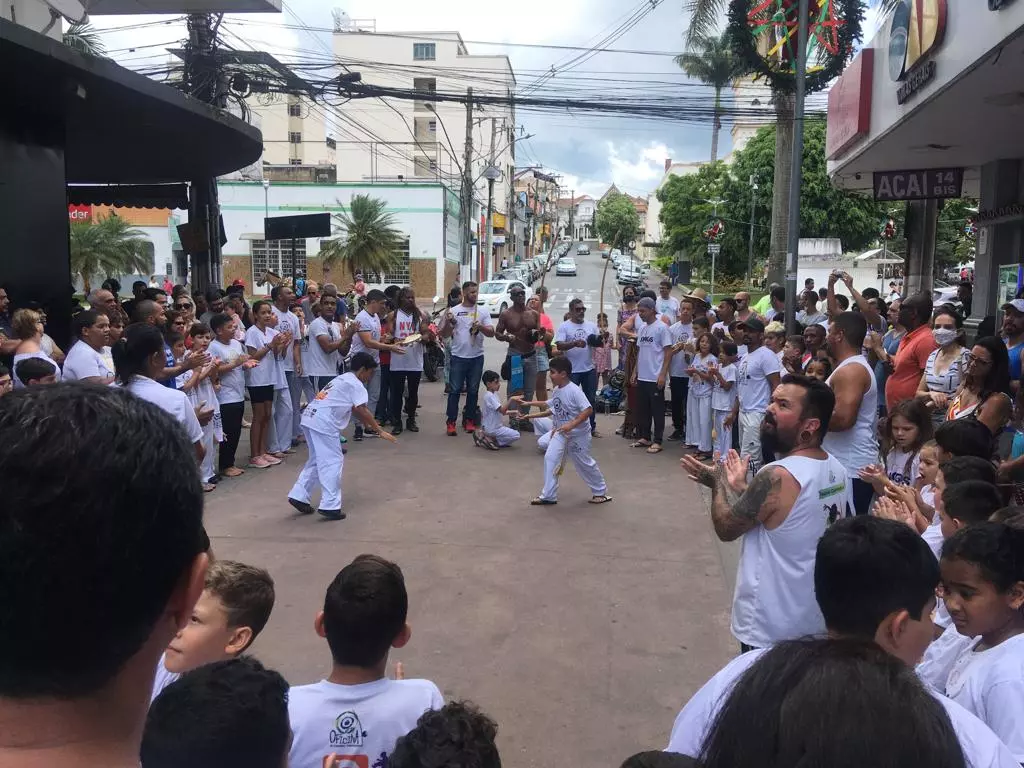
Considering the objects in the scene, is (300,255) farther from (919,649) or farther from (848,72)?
(919,649)

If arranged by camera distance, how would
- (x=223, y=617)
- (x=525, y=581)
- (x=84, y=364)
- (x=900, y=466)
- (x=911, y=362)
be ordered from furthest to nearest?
(x=911, y=362)
(x=84, y=364)
(x=525, y=581)
(x=900, y=466)
(x=223, y=617)

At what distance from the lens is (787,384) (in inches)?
139

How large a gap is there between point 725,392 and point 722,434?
0.48 m

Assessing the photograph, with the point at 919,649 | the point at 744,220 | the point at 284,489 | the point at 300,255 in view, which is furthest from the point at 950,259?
the point at 919,649

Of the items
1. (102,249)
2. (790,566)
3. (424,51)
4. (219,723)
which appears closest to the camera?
(219,723)

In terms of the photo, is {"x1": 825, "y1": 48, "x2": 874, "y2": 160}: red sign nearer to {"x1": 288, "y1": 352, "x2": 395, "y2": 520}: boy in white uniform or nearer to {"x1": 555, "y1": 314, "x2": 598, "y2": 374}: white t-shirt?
{"x1": 555, "y1": 314, "x2": 598, "y2": 374}: white t-shirt

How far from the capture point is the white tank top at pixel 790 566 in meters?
3.28

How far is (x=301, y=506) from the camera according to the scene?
7371 millimetres

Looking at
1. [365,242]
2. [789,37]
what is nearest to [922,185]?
[789,37]

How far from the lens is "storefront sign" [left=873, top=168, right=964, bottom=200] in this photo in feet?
41.3

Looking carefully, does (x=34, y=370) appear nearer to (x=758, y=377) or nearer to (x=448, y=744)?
(x=448, y=744)

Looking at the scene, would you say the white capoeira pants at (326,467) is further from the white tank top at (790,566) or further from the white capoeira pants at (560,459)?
the white tank top at (790,566)

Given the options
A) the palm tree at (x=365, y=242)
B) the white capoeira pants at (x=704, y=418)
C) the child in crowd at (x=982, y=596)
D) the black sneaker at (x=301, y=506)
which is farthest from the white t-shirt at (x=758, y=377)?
the palm tree at (x=365, y=242)

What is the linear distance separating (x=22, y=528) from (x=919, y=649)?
85.8 inches
